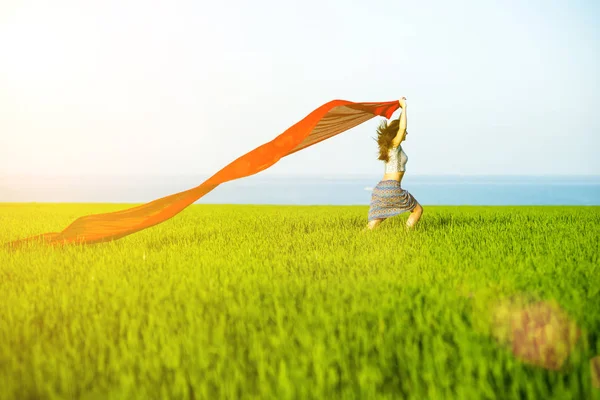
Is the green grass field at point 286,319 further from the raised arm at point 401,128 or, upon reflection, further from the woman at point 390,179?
the raised arm at point 401,128

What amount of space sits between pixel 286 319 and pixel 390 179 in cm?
485

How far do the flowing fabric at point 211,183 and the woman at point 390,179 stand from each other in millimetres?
517

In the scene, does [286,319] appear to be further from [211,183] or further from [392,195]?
[392,195]

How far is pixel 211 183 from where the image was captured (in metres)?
7.78

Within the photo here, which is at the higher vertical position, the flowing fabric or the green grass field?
the flowing fabric

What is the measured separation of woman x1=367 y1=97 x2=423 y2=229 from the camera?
27.4 feet

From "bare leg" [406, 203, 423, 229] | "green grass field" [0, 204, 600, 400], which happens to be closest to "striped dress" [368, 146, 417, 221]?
"bare leg" [406, 203, 423, 229]

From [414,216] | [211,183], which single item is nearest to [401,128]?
[414,216]

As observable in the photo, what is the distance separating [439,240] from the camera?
300 inches

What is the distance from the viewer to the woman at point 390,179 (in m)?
8.35

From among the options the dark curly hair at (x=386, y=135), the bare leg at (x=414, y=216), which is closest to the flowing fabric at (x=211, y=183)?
the dark curly hair at (x=386, y=135)

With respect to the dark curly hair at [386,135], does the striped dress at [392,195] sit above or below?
below

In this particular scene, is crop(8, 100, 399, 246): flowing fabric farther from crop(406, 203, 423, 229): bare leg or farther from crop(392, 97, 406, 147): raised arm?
crop(406, 203, 423, 229): bare leg

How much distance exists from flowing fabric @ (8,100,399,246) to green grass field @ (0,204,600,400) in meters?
0.60
